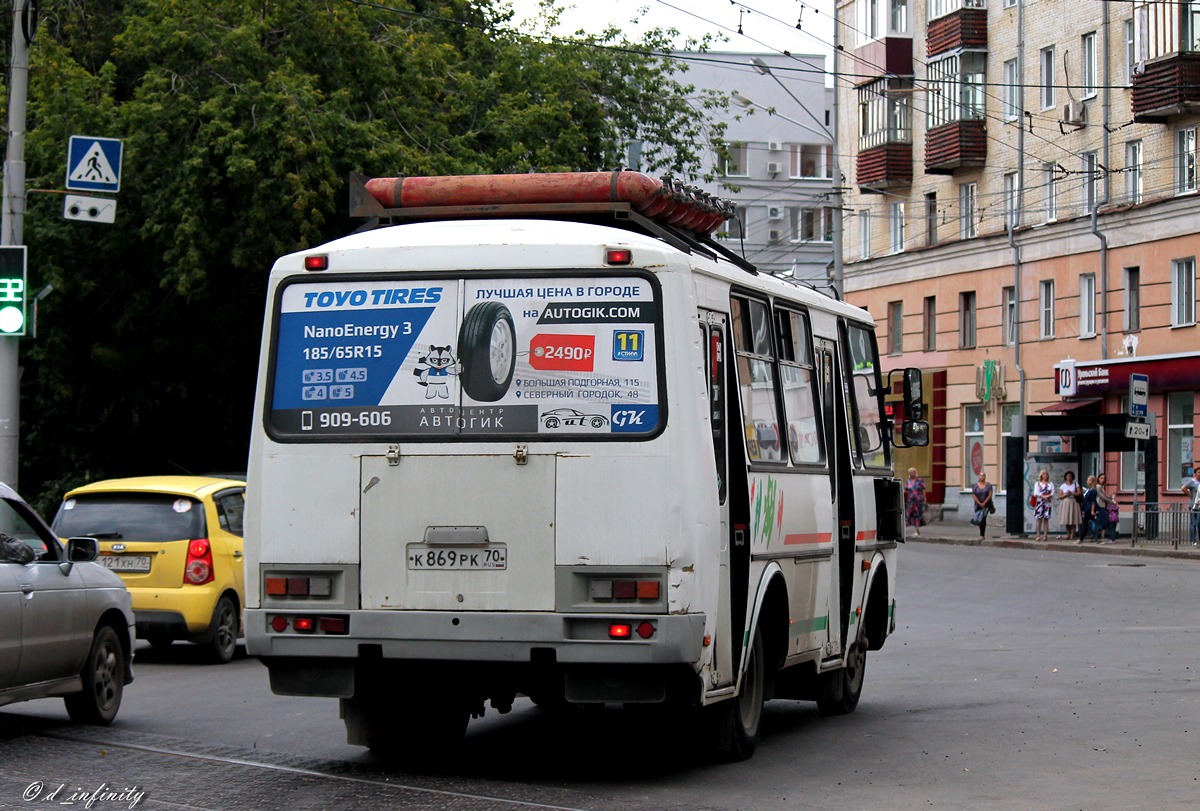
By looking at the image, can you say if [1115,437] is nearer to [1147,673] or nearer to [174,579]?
[1147,673]

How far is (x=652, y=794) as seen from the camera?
353 inches

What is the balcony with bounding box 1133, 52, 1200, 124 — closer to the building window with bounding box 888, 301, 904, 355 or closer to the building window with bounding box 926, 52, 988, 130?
the building window with bounding box 926, 52, 988, 130

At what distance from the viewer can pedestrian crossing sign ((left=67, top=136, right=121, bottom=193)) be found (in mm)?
18297

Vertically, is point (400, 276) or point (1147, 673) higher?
point (400, 276)

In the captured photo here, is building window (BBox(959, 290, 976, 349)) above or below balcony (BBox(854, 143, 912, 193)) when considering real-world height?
below

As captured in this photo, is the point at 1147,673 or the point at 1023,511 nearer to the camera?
the point at 1147,673

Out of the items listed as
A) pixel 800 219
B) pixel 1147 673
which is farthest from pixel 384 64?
pixel 800 219

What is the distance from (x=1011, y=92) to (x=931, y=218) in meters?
5.08

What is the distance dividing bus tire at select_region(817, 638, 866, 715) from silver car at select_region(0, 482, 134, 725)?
4.59 metres

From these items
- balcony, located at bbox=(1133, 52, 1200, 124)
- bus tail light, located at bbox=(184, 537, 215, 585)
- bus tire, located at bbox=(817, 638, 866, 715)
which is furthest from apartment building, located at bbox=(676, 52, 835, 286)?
bus tire, located at bbox=(817, 638, 866, 715)

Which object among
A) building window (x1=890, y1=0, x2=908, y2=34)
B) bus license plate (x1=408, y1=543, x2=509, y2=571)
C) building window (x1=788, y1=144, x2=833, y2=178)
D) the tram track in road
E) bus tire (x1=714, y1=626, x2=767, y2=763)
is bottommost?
the tram track in road

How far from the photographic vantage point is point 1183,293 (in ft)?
136

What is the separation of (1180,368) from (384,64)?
20.8 meters

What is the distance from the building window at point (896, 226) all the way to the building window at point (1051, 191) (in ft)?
23.4
